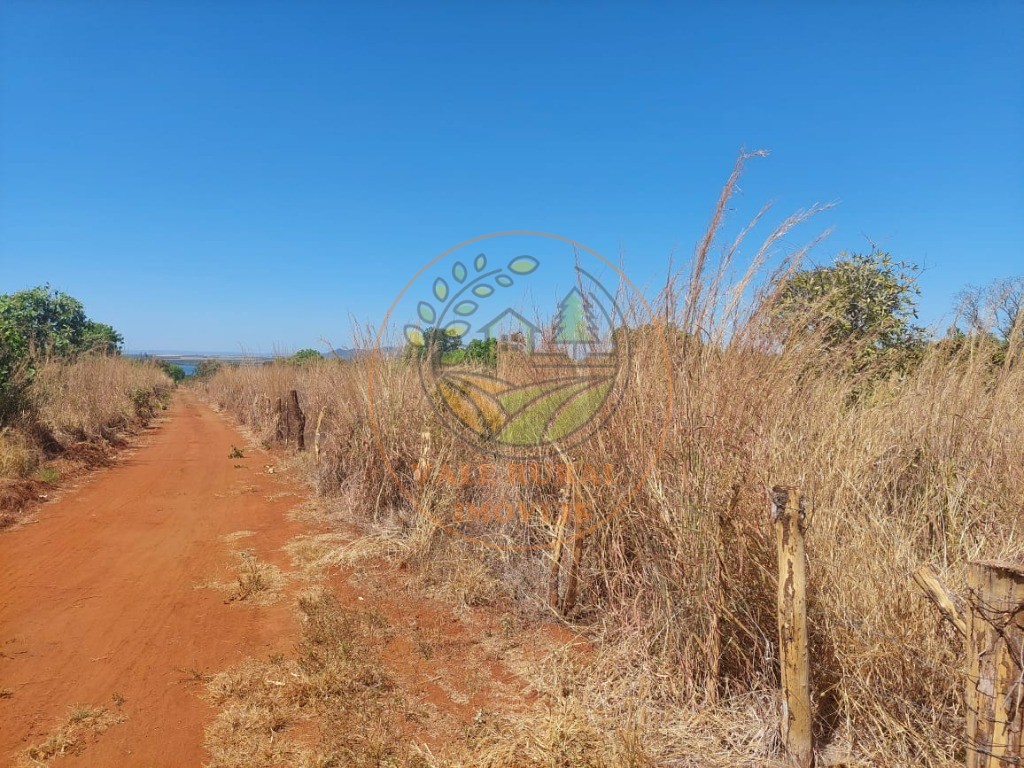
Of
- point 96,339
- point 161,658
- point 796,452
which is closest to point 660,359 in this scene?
point 796,452

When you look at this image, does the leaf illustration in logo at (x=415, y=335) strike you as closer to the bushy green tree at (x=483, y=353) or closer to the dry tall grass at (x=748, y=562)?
the bushy green tree at (x=483, y=353)

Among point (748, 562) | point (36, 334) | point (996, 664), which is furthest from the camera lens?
point (36, 334)

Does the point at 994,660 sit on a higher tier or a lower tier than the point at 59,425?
higher

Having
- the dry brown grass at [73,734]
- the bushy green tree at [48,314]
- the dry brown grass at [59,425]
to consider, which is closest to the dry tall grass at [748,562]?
the dry brown grass at [73,734]

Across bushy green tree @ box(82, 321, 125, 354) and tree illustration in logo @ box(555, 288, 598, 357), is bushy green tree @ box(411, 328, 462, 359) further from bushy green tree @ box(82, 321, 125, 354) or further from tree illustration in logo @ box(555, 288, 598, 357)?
bushy green tree @ box(82, 321, 125, 354)

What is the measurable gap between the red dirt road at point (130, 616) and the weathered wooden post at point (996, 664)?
3.07m

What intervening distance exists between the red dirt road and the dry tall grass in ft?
5.83

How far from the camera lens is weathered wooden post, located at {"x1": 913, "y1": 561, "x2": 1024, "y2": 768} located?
1602 mm

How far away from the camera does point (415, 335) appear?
7.11 m

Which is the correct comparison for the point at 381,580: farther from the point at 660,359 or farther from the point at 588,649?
the point at 660,359

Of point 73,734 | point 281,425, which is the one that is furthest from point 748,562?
point 281,425

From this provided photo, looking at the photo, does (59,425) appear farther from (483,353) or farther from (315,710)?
(315,710)

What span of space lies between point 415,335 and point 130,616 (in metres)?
4.30

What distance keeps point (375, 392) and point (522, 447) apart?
2.75 m
